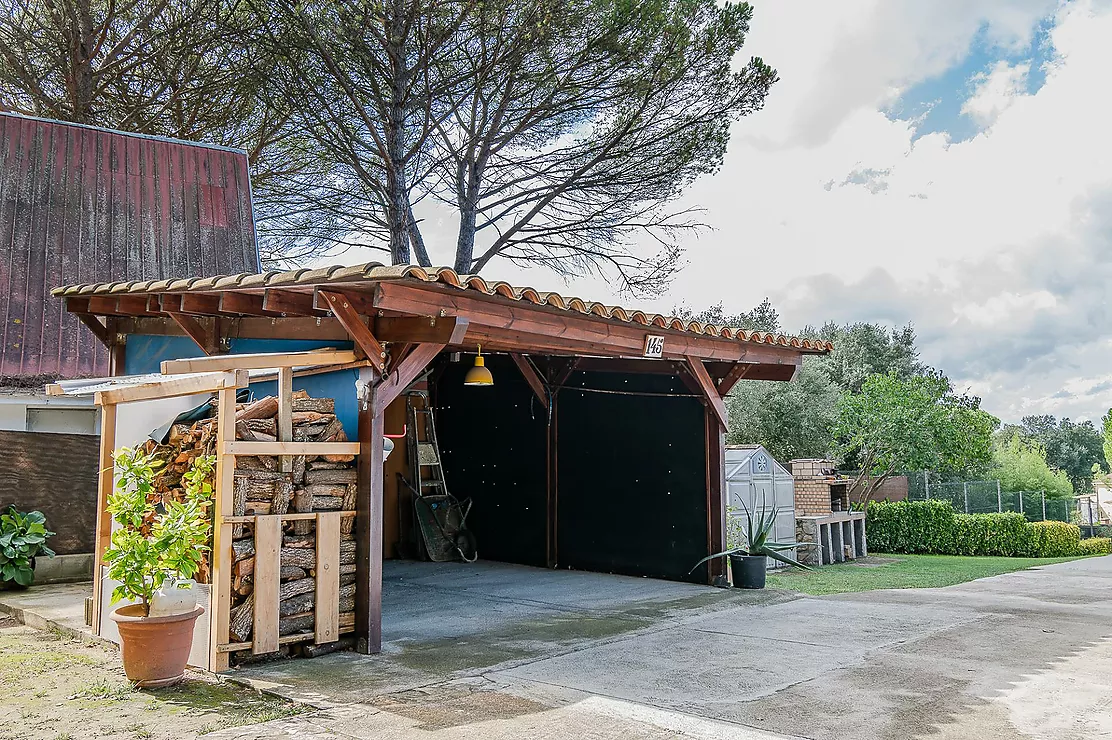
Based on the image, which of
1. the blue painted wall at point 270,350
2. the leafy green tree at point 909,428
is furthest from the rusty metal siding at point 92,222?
the leafy green tree at point 909,428

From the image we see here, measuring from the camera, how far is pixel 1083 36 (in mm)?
11867

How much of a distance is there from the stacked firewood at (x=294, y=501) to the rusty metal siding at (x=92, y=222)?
474 cm

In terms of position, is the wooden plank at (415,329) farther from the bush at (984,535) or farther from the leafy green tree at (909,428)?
the bush at (984,535)

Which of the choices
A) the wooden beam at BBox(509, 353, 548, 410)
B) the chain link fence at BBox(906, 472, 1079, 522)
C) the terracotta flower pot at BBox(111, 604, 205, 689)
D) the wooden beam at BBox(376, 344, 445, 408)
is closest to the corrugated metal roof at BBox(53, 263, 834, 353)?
the wooden beam at BBox(376, 344, 445, 408)

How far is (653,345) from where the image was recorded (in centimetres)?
685

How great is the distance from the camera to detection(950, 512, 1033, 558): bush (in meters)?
16.2

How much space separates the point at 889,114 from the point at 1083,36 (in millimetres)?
8980

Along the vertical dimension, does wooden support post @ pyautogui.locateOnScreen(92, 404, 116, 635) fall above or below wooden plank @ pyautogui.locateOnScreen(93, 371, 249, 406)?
below

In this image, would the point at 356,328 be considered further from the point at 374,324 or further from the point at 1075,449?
the point at 1075,449

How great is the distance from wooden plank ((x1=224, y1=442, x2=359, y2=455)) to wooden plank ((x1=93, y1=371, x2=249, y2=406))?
0.33m

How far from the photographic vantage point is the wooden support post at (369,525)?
17.3 feet

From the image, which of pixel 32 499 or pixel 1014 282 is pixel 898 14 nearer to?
pixel 32 499

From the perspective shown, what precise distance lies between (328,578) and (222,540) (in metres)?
0.71

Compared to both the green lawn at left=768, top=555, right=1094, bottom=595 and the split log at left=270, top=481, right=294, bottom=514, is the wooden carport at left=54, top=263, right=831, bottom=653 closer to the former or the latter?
the split log at left=270, top=481, right=294, bottom=514
